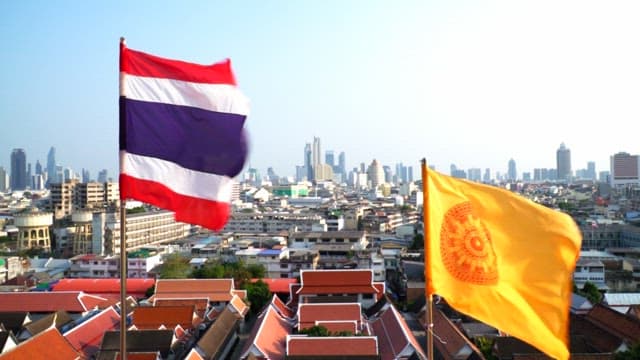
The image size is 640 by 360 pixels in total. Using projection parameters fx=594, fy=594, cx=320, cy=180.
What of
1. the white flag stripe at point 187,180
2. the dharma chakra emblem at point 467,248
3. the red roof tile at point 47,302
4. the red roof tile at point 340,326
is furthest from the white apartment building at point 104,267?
the dharma chakra emblem at point 467,248

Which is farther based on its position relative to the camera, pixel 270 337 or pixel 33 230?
pixel 33 230

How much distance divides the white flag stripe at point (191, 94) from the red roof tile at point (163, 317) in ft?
37.1

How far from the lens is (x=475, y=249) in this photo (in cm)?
341

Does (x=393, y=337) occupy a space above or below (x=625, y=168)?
below

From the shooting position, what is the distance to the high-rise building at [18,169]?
92188 millimetres

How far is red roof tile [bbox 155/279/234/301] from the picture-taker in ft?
54.5

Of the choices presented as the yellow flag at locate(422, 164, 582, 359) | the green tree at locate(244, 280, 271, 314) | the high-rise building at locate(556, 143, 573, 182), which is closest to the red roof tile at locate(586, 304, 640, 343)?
the green tree at locate(244, 280, 271, 314)

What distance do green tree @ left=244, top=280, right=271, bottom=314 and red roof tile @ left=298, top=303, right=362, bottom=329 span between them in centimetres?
359

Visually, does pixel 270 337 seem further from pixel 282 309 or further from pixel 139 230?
pixel 139 230

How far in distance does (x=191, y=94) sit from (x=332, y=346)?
843 cm

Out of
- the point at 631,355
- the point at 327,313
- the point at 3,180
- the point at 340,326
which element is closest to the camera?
the point at 631,355

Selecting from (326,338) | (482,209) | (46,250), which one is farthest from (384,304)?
(46,250)

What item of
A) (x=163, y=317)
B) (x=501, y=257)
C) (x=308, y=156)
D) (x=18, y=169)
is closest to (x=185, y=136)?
(x=501, y=257)

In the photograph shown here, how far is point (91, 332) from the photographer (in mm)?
13008
